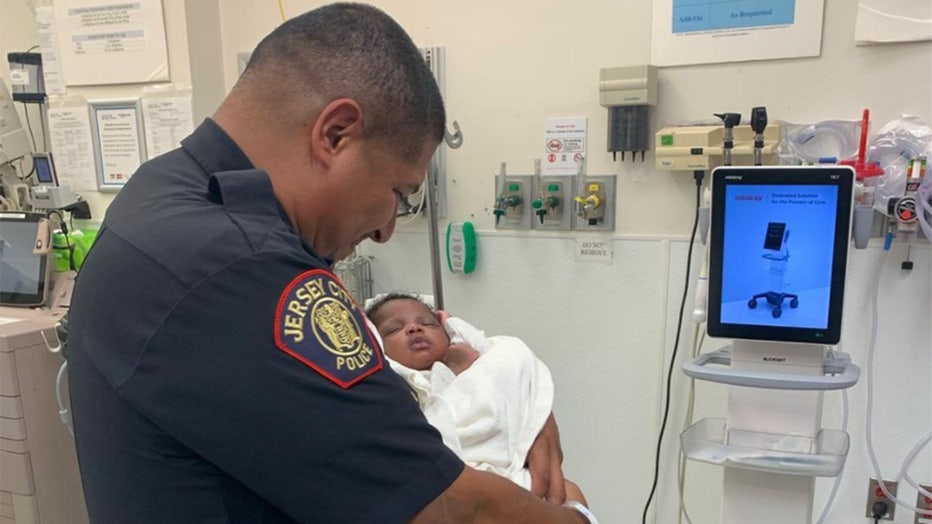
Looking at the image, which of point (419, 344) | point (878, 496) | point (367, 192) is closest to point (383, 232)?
point (367, 192)

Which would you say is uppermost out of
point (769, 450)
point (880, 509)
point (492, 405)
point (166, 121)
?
point (166, 121)

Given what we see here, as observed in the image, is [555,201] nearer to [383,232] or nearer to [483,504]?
[383,232]

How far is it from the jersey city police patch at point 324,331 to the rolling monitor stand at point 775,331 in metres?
0.99

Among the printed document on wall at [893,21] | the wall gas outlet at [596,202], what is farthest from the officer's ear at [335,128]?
the printed document on wall at [893,21]

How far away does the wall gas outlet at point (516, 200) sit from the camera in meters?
2.16

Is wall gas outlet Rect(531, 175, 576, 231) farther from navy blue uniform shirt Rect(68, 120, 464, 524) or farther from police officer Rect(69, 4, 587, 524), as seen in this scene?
navy blue uniform shirt Rect(68, 120, 464, 524)

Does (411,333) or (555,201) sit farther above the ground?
(555,201)

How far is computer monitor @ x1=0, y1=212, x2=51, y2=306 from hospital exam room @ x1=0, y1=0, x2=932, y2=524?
0.01 metres

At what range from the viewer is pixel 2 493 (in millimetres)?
2277

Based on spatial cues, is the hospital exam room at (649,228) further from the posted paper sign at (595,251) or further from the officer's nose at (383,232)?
the officer's nose at (383,232)

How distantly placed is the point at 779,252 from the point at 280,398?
117 centimetres

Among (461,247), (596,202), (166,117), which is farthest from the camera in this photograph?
(166,117)

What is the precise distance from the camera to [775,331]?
1.41 m

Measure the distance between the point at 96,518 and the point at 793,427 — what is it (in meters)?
1.39
